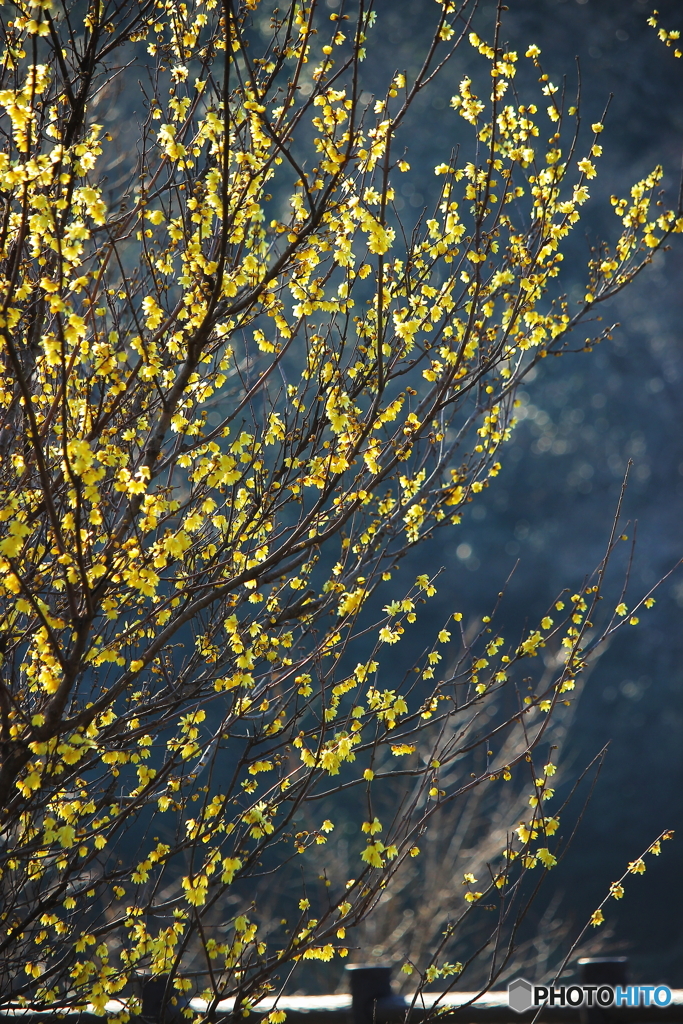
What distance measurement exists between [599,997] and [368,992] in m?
0.77

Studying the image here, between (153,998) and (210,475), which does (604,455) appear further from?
(210,475)

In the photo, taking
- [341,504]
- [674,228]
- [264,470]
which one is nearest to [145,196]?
[264,470]

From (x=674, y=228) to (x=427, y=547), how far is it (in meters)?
13.4

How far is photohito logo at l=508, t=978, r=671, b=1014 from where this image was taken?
2658 mm

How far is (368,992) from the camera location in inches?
113

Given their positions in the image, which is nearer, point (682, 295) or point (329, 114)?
point (329, 114)

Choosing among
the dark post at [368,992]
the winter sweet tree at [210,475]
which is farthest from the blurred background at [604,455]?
the winter sweet tree at [210,475]

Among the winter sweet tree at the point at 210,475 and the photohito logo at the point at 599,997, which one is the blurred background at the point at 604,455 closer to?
the photohito logo at the point at 599,997

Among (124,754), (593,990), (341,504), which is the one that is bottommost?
(593,990)

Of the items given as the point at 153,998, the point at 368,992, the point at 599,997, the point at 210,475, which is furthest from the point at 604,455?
the point at 210,475

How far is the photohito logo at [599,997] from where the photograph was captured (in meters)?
2.66

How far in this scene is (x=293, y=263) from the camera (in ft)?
7.67

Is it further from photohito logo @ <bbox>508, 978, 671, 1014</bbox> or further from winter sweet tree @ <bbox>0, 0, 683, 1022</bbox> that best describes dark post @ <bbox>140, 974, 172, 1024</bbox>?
photohito logo @ <bbox>508, 978, 671, 1014</bbox>

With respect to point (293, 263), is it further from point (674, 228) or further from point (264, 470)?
point (674, 228)
